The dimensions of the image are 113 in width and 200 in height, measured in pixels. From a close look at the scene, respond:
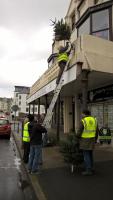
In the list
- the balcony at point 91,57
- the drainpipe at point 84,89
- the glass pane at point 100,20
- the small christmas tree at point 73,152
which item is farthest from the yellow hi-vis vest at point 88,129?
the glass pane at point 100,20

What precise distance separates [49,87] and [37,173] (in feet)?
30.7

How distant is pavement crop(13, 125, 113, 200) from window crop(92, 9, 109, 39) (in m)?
7.69

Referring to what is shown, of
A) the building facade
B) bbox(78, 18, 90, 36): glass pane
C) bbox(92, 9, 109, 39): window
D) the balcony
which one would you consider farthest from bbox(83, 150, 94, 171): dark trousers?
bbox(78, 18, 90, 36): glass pane

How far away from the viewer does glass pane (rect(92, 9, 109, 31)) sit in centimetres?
1634

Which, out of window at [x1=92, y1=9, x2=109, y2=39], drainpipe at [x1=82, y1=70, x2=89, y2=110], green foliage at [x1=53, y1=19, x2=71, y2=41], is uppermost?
→ green foliage at [x1=53, y1=19, x2=71, y2=41]

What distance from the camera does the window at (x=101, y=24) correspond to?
16.3 meters

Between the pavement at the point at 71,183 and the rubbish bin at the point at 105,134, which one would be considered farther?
the rubbish bin at the point at 105,134

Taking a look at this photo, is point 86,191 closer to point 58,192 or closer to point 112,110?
point 58,192

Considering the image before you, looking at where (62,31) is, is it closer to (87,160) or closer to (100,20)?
(100,20)

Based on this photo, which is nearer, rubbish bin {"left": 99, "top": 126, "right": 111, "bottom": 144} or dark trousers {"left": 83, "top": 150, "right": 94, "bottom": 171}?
dark trousers {"left": 83, "top": 150, "right": 94, "bottom": 171}

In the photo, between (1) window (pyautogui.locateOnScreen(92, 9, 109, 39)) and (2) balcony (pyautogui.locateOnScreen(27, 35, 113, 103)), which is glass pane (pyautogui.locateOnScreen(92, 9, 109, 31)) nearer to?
(1) window (pyautogui.locateOnScreen(92, 9, 109, 39))

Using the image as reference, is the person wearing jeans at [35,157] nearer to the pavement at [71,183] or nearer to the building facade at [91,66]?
the pavement at [71,183]

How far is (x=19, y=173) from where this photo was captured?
32.4 feet

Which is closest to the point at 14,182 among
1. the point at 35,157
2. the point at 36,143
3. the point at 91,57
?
the point at 35,157
